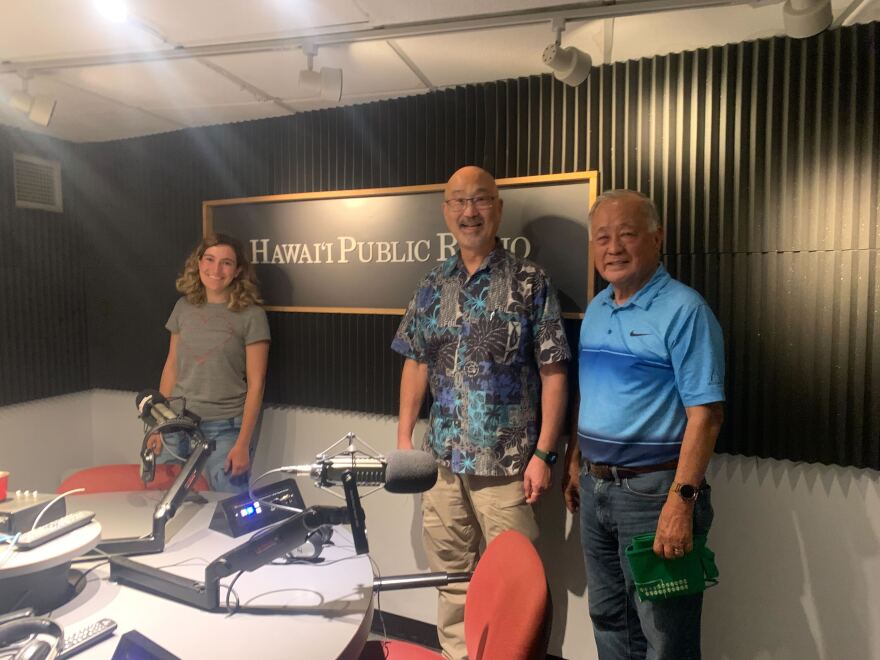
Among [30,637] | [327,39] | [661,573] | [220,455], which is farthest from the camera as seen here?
[220,455]

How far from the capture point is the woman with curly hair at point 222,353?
9.09ft

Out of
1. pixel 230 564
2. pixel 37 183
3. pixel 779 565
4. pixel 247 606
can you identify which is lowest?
pixel 779 565

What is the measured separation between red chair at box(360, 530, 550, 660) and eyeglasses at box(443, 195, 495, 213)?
1261mm

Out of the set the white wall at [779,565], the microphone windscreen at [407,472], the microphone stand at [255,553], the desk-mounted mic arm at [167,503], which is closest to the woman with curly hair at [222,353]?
the desk-mounted mic arm at [167,503]

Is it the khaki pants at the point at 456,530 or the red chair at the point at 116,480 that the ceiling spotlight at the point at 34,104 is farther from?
the khaki pants at the point at 456,530

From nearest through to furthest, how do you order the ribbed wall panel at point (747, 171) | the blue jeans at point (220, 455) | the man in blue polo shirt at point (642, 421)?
the man in blue polo shirt at point (642, 421)
the ribbed wall panel at point (747, 171)
the blue jeans at point (220, 455)

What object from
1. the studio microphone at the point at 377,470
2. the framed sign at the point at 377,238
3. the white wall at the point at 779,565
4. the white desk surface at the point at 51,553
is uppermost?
the framed sign at the point at 377,238

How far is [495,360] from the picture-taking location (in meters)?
2.13

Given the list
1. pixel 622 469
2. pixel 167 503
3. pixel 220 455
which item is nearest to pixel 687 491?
pixel 622 469

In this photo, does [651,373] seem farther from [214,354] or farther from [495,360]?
[214,354]

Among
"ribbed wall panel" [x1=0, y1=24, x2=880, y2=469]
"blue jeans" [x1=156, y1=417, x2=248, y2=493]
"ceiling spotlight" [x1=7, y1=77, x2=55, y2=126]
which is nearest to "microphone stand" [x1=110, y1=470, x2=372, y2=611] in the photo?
"blue jeans" [x1=156, y1=417, x2=248, y2=493]

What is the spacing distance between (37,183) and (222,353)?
192 cm

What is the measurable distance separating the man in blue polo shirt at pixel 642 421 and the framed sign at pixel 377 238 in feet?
1.47

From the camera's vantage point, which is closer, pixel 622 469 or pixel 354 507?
pixel 354 507
